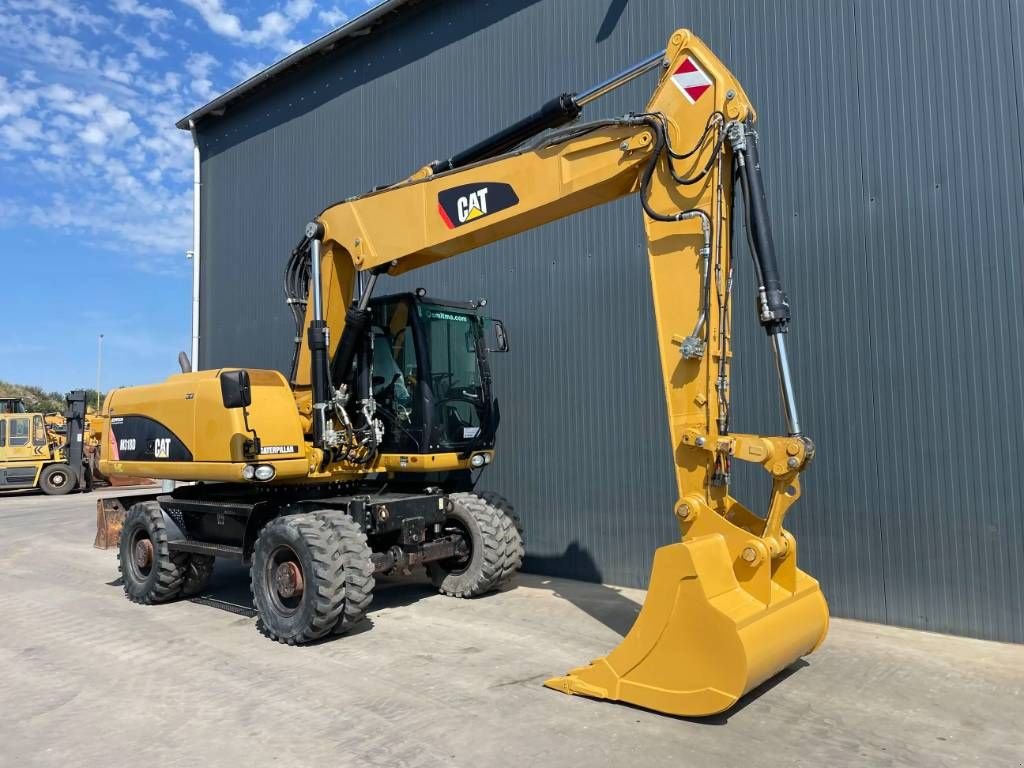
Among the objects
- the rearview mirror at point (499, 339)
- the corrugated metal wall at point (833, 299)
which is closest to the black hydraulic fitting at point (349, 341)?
the rearview mirror at point (499, 339)

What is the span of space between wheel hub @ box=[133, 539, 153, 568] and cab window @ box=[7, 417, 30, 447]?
690 inches

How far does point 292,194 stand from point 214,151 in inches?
117

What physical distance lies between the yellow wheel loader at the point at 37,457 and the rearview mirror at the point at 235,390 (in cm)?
1801

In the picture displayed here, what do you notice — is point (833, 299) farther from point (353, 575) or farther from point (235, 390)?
point (235, 390)

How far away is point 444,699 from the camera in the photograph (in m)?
5.12

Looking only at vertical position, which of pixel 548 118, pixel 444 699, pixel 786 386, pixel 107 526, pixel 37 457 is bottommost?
pixel 444 699

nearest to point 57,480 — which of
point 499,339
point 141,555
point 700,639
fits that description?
point 141,555

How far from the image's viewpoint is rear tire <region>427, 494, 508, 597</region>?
311 inches

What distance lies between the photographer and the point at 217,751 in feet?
14.4

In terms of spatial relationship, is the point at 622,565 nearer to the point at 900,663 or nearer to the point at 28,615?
the point at 900,663

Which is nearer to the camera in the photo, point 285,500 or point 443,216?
point 443,216

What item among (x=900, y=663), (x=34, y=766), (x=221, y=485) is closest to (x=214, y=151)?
(x=221, y=485)

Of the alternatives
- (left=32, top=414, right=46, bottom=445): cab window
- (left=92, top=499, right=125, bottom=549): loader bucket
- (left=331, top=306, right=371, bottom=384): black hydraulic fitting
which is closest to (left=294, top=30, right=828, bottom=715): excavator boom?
(left=331, top=306, right=371, bottom=384): black hydraulic fitting

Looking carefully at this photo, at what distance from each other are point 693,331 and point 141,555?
6.57 metres
